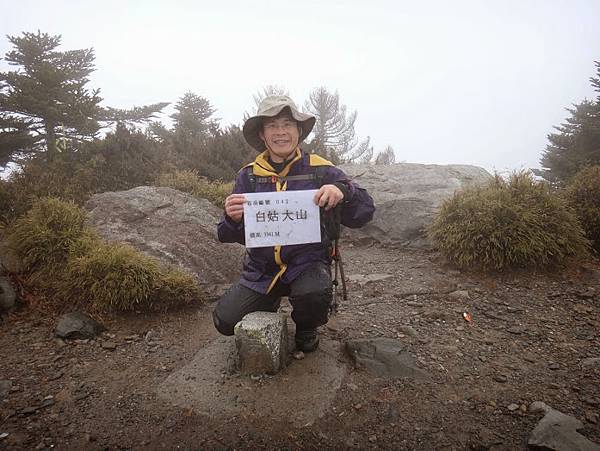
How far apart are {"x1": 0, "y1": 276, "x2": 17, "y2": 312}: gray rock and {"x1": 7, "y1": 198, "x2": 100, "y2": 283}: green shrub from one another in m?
0.22

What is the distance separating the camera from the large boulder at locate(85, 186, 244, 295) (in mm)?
4312

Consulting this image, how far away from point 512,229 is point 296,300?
3.08 meters

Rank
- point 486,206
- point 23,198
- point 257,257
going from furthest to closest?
point 23,198
point 486,206
point 257,257

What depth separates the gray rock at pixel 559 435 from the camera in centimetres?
182

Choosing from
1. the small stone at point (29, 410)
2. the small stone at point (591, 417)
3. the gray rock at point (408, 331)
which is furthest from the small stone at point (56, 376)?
the small stone at point (591, 417)

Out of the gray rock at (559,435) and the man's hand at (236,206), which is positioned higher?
the man's hand at (236,206)

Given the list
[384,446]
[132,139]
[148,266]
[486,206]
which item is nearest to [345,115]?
[132,139]

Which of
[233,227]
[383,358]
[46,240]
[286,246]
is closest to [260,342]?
[286,246]

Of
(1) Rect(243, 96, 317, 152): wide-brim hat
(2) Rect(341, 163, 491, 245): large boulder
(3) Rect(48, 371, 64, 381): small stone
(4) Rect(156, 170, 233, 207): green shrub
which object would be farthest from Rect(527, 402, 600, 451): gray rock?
(4) Rect(156, 170, 233, 207): green shrub

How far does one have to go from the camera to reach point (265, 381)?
249 cm

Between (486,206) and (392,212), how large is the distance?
192 centimetres

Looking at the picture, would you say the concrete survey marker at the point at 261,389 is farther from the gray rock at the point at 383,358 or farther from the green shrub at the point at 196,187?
the green shrub at the point at 196,187

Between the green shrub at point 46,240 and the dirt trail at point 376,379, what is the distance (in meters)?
0.62

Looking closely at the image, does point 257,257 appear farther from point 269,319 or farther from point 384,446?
point 384,446
